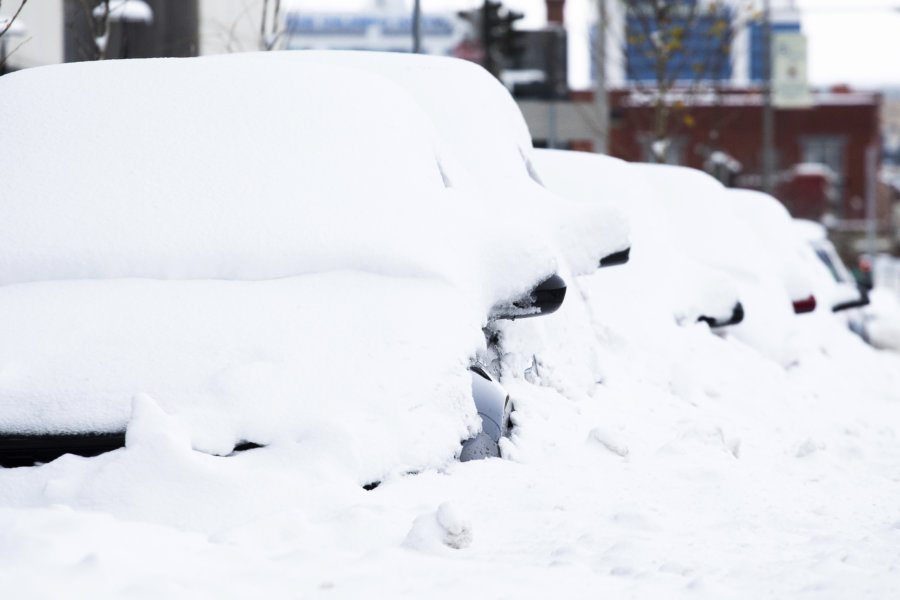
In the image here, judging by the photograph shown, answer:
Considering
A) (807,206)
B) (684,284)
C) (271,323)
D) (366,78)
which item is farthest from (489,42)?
(807,206)

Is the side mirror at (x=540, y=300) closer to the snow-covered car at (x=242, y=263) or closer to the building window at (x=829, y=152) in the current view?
the snow-covered car at (x=242, y=263)

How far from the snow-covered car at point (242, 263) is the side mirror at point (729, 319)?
13.3 ft

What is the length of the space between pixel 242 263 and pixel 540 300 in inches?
46.4

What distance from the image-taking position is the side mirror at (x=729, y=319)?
888 centimetres

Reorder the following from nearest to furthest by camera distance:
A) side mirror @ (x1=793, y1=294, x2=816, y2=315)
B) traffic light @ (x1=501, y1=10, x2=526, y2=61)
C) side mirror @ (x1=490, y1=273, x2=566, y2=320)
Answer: side mirror @ (x1=490, y1=273, x2=566, y2=320) < side mirror @ (x1=793, y1=294, x2=816, y2=315) < traffic light @ (x1=501, y1=10, x2=526, y2=61)

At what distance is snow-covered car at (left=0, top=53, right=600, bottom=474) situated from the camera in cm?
382

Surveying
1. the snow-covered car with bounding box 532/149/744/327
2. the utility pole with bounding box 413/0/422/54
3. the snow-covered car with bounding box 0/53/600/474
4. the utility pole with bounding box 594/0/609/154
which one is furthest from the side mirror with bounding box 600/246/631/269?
the utility pole with bounding box 594/0/609/154

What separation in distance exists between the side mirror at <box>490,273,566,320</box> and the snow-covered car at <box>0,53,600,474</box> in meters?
0.02

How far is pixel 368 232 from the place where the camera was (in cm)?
443

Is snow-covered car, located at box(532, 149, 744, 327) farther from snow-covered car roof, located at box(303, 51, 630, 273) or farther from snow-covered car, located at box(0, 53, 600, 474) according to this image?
snow-covered car, located at box(0, 53, 600, 474)

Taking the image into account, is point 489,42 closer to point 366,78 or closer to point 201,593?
point 366,78

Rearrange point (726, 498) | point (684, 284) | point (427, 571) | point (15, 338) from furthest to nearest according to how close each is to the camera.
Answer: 1. point (684, 284)
2. point (726, 498)
3. point (15, 338)
4. point (427, 571)

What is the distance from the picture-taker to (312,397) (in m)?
3.91

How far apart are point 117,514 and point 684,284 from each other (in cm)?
589
